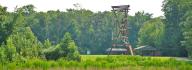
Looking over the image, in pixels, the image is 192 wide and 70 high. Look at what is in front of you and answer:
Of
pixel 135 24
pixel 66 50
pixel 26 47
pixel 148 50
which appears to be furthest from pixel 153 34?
pixel 26 47

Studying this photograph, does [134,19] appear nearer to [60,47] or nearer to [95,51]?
[95,51]

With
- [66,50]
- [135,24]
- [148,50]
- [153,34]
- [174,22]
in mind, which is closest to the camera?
[66,50]

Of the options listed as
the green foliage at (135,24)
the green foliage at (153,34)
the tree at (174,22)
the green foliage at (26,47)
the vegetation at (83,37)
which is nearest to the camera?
the vegetation at (83,37)

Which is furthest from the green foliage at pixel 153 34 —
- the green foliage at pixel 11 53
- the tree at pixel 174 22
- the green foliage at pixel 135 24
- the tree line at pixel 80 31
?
the green foliage at pixel 11 53

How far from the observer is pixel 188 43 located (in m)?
44.4

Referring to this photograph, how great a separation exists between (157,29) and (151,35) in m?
2.23

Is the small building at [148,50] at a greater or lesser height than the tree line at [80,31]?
lesser

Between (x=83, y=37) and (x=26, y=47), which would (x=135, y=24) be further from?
(x=26, y=47)

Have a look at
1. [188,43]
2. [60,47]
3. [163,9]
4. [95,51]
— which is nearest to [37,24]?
[95,51]

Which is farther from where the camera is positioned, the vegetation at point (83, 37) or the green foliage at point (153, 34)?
the green foliage at point (153, 34)

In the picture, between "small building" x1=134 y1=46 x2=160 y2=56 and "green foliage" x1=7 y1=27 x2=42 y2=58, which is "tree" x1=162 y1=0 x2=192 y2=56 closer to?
"small building" x1=134 y1=46 x2=160 y2=56

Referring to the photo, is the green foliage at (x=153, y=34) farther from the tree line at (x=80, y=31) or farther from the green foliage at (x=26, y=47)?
the green foliage at (x=26, y=47)

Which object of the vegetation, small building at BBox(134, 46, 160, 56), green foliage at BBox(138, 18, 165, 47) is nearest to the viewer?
the vegetation

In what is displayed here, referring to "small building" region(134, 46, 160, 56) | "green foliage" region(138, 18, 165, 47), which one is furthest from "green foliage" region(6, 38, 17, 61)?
"small building" region(134, 46, 160, 56)
